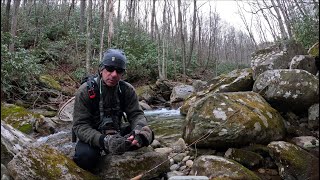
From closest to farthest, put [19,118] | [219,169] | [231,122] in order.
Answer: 1. [219,169]
2. [231,122]
3. [19,118]

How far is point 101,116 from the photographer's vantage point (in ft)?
11.6

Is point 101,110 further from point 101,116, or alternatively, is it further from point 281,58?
point 281,58

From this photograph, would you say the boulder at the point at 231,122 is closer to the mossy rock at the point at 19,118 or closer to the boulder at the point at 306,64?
the boulder at the point at 306,64

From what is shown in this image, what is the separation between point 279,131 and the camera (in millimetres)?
4957

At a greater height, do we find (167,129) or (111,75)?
(111,75)

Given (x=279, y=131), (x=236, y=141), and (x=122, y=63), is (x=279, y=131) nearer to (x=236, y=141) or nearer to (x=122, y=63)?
(x=236, y=141)

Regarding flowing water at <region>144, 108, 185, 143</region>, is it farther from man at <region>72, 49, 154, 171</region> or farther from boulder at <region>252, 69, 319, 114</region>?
man at <region>72, 49, 154, 171</region>

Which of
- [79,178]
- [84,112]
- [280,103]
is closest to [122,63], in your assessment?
[84,112]

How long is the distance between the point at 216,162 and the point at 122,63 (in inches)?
67.6

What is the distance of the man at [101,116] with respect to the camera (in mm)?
3389

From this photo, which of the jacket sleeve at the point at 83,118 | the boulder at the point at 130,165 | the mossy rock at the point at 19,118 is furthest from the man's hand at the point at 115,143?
the mossy rock at the point at 19,118

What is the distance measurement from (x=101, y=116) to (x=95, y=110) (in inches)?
4.4

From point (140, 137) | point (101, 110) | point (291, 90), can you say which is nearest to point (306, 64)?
point (291, 90)

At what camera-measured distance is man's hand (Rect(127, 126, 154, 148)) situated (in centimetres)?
335
